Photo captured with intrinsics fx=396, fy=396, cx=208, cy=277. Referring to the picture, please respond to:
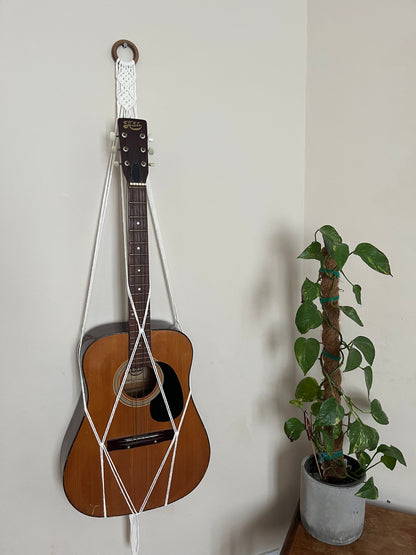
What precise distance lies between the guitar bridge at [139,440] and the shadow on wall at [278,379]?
400 millimetres

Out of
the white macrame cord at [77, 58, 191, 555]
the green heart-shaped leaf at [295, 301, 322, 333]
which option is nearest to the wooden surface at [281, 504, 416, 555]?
the white macrame cord at [77, 58, 191, 555]

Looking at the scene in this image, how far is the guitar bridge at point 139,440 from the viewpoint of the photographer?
1066 millimetres

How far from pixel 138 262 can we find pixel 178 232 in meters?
0.20

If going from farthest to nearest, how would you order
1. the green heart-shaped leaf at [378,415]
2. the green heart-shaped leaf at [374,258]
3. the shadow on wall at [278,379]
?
1. the shadow on wall at [278,379]
2. the green heart-shaped leaf at [378,415]
3. the green heart-shaped leaf at [374,258]

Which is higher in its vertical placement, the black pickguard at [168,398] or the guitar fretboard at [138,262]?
the guitar fretboard at [138,262]

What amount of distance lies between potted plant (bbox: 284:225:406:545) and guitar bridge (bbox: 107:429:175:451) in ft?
1.17

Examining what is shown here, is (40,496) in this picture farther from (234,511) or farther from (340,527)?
(340,527)

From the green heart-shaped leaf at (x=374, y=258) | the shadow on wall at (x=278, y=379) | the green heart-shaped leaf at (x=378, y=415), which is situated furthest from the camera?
the shadow on wall at (x=278, y=379)

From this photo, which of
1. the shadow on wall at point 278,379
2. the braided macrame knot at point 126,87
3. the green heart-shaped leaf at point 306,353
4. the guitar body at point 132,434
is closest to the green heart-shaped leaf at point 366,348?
the green heart-shaped leaf at point 306,353

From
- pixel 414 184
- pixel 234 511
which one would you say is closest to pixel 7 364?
pixel 234 511

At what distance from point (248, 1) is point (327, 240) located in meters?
0.81

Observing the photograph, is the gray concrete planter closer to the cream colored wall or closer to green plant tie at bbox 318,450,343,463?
green plant tie at bbox 318,450,343,463

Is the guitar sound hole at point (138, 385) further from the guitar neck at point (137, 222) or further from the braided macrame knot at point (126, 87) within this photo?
the braided macrame knot at point (126, 87)

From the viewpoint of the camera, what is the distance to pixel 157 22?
3.74ft
